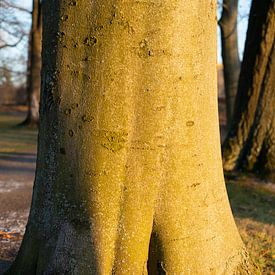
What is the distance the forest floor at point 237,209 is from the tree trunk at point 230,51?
18.2 feet

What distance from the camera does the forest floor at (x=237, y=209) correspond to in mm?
4344

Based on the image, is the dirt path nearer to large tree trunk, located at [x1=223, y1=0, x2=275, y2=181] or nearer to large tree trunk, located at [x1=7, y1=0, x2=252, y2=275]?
large tree trunk, located at [x1=7, y1=0, x2=252, y2=275]

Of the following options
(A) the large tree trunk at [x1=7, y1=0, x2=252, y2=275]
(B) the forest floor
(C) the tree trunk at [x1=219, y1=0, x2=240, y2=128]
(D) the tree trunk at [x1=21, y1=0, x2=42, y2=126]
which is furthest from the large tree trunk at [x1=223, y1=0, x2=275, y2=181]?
(D) the tree trunk at [x1=21, y1=0, x2=42, y2=126]

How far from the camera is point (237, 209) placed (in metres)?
6.29

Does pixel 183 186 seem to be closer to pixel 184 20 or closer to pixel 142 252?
pixel 142 252

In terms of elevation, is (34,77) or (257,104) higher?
(257,104)

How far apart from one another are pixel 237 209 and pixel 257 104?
2363 mm

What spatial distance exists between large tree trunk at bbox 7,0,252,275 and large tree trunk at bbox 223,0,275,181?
535 centimetres

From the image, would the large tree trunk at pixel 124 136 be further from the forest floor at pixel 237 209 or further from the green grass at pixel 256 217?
the green grass at pixel 256 217

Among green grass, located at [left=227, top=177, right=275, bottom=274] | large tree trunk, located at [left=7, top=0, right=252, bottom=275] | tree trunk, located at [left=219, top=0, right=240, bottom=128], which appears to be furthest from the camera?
tree trunk, located at [left=219, top=0, right=240, bottom=128]

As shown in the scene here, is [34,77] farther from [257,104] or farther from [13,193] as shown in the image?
[257,104]

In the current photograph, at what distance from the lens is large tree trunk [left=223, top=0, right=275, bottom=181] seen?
306 inches

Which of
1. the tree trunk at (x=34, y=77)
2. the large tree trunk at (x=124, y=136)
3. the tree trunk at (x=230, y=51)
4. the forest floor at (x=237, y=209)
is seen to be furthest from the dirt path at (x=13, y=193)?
→ the tree trunk at (x=34, y=77)

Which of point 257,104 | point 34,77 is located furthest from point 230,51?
point 34,77
